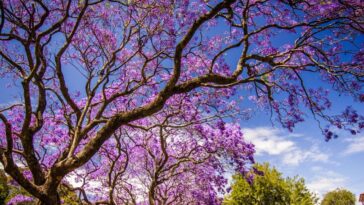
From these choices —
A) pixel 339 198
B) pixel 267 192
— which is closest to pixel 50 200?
pixel 267 192

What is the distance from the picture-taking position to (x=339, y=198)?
61.4 metres

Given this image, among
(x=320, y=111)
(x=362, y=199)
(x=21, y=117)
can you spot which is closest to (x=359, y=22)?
(x=320, y=111)

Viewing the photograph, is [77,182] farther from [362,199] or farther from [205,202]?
[362,199]

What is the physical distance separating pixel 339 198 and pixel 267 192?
4314 cm

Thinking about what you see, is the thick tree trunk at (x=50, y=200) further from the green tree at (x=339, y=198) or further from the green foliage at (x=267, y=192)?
the green tree at (x=339, y=198)

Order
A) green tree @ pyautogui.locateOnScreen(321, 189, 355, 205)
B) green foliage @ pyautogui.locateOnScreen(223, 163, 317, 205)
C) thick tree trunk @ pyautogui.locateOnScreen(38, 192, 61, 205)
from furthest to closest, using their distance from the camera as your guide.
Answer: green tree @ pyautogui.locateOnScreen(321, 189, 355, 205) < green foliage @ pyautogui.locateOnScreen(223, 163, 317, 205) < thick tree trunk @ pyautogui.locateOnScreen(38, 192, 61, 205)

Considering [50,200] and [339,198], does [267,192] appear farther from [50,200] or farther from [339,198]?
[339,198]

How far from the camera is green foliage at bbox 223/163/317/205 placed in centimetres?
2520

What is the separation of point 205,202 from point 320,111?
10055 millimetres

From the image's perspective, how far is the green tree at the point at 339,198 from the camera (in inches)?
2351

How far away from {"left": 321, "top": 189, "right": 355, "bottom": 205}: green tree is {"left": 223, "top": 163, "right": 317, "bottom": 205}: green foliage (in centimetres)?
3922

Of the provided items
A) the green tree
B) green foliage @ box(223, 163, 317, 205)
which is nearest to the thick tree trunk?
green foliage @ box(223, 163, 317, 205)

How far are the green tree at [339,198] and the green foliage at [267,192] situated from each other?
129 ft

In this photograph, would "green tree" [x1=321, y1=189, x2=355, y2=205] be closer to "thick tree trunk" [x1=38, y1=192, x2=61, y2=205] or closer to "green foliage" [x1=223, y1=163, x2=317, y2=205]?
"green foliage" [x1=223, y1=163, x2=317, y2=205]
